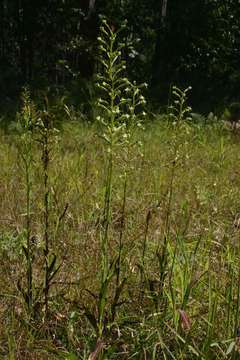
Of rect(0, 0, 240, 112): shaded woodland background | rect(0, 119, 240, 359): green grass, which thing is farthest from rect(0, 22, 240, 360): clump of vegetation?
rect(0, 0, 240, 112): shaded woodland background

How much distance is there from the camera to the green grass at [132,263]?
7.00 ft

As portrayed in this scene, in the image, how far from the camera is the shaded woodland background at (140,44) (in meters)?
10.7

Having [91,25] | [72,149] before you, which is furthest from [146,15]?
[72,149]

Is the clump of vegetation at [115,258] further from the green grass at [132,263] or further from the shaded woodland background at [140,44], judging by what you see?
the shaded woodland background at [140,44]

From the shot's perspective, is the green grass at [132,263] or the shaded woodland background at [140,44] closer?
the green grass at [132,263]

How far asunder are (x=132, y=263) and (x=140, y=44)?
10579 mm

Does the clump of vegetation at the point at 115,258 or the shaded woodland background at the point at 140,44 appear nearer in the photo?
the clump of vegetation at the point at 115,258

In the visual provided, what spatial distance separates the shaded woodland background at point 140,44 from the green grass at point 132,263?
488 cm

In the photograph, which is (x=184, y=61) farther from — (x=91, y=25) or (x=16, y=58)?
(x=16, y=58)

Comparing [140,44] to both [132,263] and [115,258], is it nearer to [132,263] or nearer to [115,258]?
[132,263]

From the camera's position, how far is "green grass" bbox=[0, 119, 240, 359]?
84.0 inches

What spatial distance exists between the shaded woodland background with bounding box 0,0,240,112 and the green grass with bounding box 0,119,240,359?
4883 millimetres

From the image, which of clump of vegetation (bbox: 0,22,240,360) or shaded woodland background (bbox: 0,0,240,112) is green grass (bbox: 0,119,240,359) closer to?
clump of vegetation (bbox: 0,22,240,360)

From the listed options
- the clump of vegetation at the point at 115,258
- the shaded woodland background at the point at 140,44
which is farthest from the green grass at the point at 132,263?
the shaded woodland background at the point at 140,44
